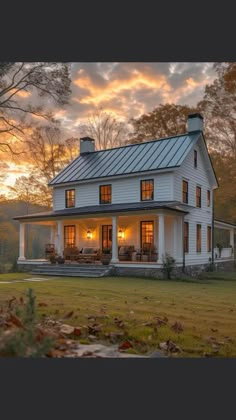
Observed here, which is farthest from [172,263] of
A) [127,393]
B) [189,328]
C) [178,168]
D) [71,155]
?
[71,155]

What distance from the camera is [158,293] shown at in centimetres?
1048

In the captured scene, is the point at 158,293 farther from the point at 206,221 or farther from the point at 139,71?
the point at 139,71

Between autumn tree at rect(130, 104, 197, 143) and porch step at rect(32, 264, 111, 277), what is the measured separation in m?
14.0

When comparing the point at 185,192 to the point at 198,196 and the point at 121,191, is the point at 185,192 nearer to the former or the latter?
the point at 198,196

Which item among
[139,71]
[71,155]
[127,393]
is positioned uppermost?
[139,71]

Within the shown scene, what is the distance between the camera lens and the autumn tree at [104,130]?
27266 millimetres

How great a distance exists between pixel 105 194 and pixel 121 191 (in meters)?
1.12

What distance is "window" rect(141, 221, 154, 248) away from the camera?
18672mm

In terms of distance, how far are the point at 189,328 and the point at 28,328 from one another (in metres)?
2.72

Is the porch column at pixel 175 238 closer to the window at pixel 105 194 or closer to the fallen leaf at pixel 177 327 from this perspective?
the window at pixel 105 194

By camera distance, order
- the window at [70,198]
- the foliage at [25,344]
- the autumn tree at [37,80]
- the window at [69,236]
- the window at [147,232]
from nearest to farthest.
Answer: the foliage at [25,344] → the autumn tree at [37,80] → the window at [147,232] → the window at [69,236] → the window at [70,198]

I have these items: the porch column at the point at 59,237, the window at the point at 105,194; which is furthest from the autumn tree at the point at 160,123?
the porch column at the point at 59,237

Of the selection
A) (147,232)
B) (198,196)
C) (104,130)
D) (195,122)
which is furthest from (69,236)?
(104,130)

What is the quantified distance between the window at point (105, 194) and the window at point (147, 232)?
2.37 m
